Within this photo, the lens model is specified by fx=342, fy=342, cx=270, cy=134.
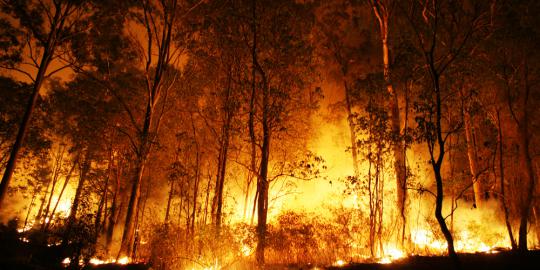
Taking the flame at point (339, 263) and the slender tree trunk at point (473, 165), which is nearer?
the flame at point (339, 263)

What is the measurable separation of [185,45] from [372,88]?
6.45m

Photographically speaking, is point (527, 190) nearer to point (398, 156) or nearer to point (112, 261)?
point (398, 156)

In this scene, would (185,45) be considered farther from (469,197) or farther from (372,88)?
(469,197)

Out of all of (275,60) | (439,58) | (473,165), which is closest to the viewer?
(275,60)

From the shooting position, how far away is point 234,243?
807cm

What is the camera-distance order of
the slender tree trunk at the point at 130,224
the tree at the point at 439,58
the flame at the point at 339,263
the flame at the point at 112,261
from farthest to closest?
the slender tree trunk at the point at 130,224, the flame at the point at 112,261, the flame at the point at 339,263, the tree at the point at 439,58

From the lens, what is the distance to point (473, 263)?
7.72m

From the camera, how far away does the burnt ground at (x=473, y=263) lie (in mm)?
7453

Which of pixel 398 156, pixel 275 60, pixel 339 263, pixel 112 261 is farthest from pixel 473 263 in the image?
pixel 112 261

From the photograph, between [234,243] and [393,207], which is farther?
[393,207]

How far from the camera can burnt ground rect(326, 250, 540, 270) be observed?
7.45 m

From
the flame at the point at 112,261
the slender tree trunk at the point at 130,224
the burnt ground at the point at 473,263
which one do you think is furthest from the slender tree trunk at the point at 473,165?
the flame at the point at 112,261

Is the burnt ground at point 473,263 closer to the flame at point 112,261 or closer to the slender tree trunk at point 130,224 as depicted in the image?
the flame at point 112,261

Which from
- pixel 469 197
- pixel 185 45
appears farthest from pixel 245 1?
pixel 469 197
